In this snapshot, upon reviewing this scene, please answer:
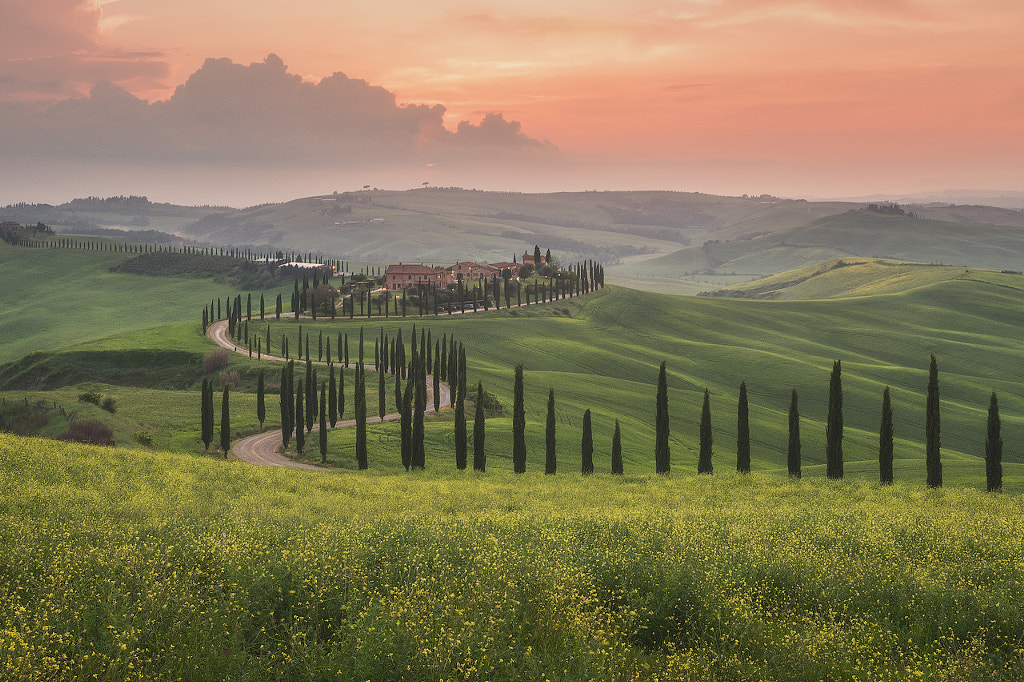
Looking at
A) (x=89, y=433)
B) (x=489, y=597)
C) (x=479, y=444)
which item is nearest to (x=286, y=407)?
(x=89, y=433)

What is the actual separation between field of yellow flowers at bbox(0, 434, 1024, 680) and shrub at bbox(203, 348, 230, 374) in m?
139

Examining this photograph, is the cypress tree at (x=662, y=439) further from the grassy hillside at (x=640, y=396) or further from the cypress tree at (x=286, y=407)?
the cypress tree at (x=286, y=407)

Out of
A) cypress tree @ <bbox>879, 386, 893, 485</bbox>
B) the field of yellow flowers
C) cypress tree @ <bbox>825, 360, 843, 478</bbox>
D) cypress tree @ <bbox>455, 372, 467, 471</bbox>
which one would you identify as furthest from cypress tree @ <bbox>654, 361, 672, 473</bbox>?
the field of yellow flowers

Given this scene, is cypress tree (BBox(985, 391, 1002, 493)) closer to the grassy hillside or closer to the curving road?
the grassy hillside

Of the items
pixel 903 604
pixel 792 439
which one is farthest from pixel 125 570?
pixel 792 439

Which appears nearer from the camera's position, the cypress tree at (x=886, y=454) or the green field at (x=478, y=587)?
the green field at (x=478, y=587)

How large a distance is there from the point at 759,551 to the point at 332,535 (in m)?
12.6

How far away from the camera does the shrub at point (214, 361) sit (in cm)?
15812

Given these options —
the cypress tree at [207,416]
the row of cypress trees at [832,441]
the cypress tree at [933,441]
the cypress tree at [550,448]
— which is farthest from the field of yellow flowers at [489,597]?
the cypress tree at [207,416]

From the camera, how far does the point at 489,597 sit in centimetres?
1697

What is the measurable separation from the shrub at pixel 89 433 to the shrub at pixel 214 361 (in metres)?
81.1

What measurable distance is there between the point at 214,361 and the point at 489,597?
6130 inches

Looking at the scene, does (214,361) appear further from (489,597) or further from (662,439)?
(489,597)

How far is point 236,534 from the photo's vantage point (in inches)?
859
